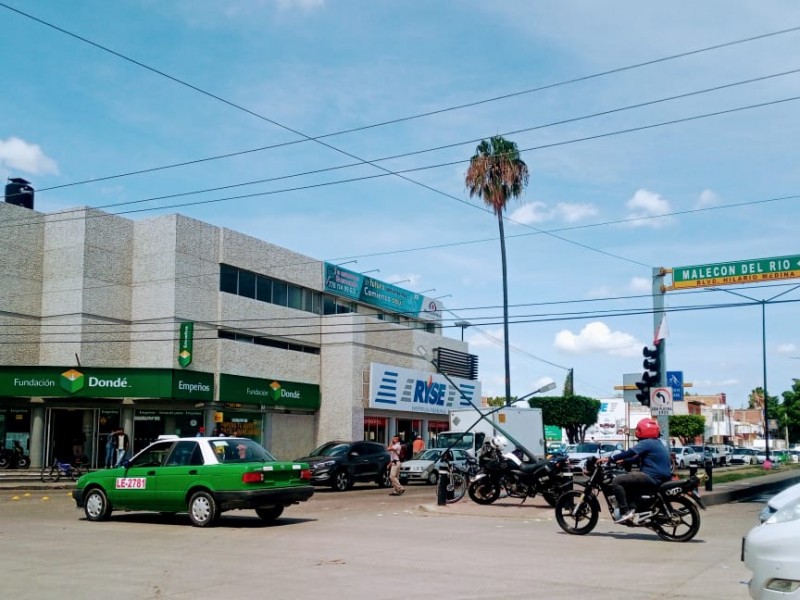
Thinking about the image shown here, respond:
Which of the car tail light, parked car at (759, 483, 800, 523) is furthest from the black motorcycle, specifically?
parked car at (759, 483, 800, 523)

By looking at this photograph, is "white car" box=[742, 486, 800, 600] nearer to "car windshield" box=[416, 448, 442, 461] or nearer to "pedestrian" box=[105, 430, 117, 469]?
→ "car windshield" box=[416, 448, 442, 461]

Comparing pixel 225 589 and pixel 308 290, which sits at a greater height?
pixel 308 290

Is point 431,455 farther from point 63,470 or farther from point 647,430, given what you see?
point 647,430

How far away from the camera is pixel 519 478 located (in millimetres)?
19328

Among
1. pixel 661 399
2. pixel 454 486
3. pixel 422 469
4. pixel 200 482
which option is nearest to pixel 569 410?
pixel 422 469

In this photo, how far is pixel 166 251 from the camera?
36625 millimetres

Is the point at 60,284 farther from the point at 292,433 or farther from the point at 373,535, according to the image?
the point at 373,535

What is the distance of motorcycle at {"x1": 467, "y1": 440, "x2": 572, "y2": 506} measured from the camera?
1911cm

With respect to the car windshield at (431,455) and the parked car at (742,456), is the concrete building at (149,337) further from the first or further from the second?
the parked car at (742,456)

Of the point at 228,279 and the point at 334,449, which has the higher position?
the point at 228,279

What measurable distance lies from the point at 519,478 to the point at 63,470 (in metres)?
18.3

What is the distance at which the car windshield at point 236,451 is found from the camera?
51.6 ft

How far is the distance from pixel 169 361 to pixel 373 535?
74.7 ft

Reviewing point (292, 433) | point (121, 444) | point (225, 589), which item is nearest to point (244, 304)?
point (292, 433)
